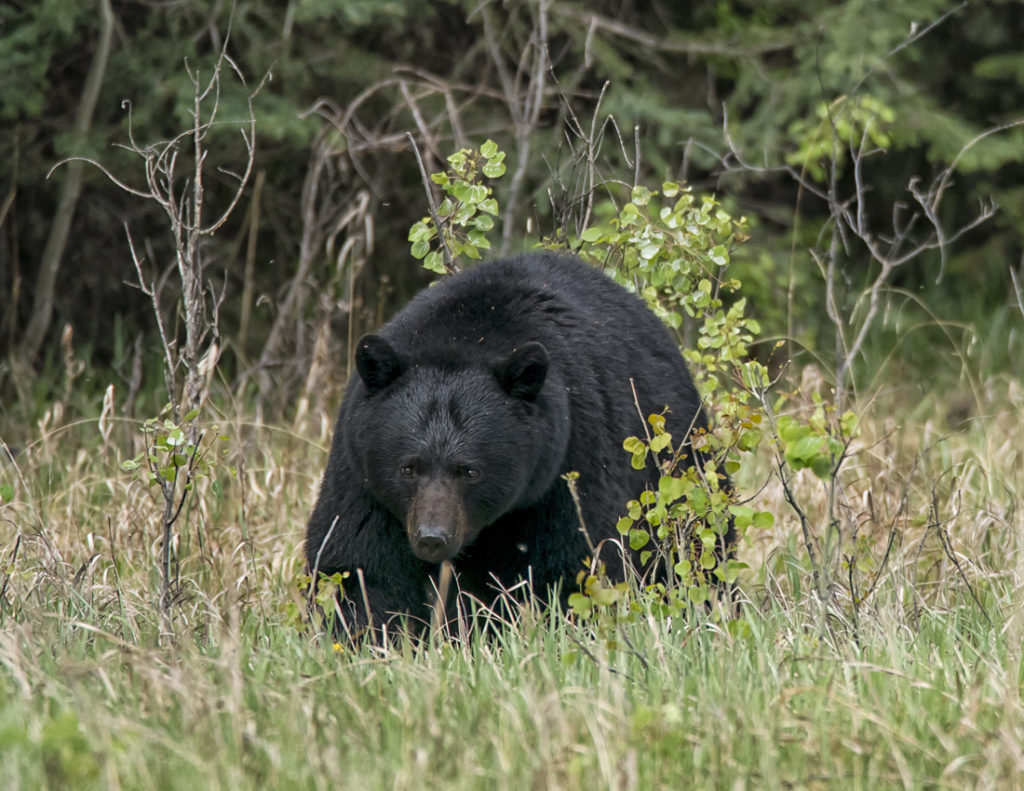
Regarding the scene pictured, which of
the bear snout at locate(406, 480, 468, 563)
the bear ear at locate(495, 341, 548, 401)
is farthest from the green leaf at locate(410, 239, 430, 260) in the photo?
the bear snout at locate(406, 480, 468, 563)

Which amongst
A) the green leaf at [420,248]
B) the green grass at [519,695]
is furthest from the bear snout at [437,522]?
the green leaf at [420,248]

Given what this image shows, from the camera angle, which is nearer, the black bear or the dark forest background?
the black bear

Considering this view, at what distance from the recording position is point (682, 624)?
396 cm

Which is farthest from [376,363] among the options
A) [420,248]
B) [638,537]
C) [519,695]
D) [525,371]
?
[519,695]

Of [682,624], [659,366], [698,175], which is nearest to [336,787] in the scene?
[682,624]

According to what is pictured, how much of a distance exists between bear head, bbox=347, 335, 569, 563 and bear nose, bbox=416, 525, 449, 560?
124 millimetres

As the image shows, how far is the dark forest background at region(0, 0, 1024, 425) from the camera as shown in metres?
7.35

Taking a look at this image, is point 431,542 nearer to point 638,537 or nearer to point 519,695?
point 638,537

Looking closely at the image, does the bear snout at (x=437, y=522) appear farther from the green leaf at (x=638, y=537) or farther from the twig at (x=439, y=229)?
the twig at (x=439, y=229)

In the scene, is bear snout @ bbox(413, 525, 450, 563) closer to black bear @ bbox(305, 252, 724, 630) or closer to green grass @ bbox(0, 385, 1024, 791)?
black bear @ bbox(305, 252, 724, 630)

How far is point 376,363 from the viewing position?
4.23 m

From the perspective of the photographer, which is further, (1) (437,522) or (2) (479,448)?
(2) (479,448)

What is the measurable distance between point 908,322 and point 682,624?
19.2ft

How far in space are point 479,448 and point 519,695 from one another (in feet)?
3.83
